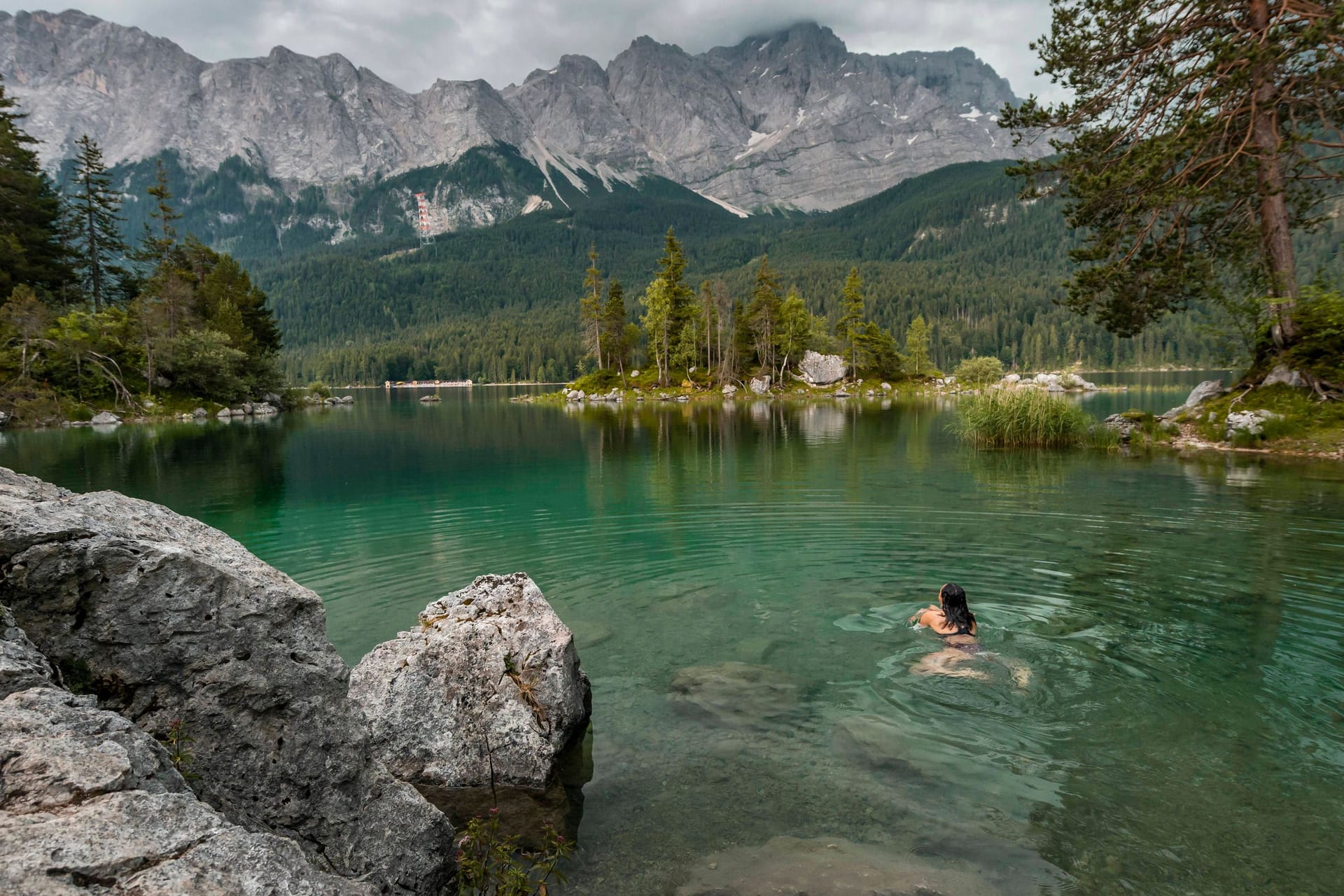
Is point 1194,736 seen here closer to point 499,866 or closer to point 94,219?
point 499,866

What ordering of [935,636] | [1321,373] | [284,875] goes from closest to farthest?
[284,875]
[935,636]
[1321,373]

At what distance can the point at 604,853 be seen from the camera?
5.87m

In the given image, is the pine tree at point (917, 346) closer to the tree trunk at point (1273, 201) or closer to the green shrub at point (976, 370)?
the green shrub at point (976, 370)

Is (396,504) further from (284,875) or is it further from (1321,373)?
(1321,373)

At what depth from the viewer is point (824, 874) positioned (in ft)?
17.5

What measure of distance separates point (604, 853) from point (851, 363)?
113319 mm

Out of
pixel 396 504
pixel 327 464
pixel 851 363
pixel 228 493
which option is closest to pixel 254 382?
pixel 327 464

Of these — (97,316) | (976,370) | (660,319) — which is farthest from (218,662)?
(976,370)

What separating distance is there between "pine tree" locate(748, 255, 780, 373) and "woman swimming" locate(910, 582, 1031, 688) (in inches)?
3774

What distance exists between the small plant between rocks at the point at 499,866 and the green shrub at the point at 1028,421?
32.0m

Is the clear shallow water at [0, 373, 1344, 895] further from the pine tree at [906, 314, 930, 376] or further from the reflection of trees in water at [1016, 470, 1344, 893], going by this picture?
the pine tree at [906, 314, 930, 376]

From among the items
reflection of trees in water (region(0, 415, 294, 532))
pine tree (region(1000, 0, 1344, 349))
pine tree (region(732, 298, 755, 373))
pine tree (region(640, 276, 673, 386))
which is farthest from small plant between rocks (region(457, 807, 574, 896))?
pine tree (region(732, 298, 755, 373))

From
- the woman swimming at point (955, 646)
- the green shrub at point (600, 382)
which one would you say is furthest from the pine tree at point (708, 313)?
the woman swimming at point (955, 646)

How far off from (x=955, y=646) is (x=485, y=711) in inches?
260
